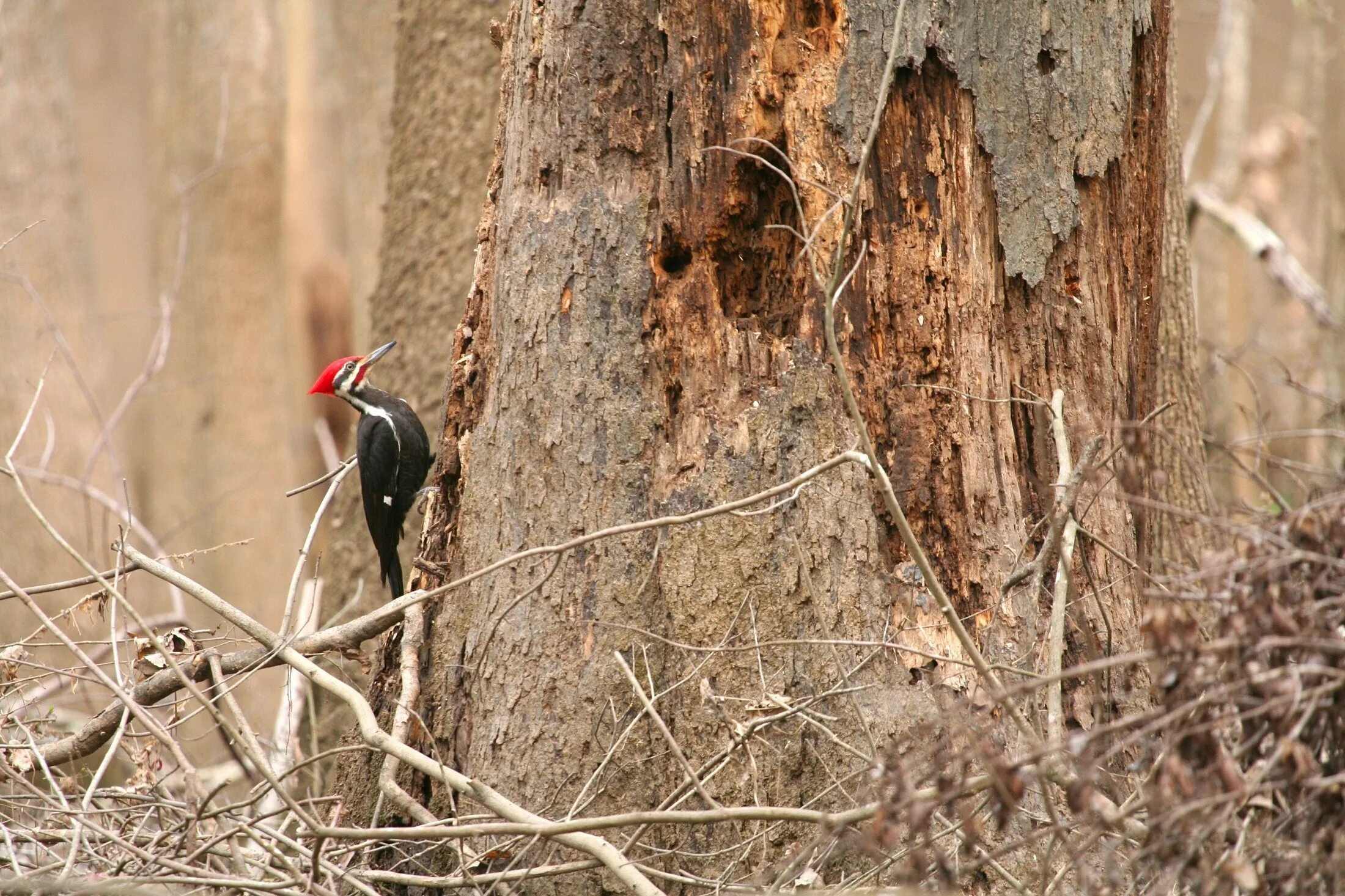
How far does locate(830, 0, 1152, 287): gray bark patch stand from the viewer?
2.76 metres

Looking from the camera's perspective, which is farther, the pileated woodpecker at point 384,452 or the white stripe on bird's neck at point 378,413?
the white stripe on bird's neck at point 378,413

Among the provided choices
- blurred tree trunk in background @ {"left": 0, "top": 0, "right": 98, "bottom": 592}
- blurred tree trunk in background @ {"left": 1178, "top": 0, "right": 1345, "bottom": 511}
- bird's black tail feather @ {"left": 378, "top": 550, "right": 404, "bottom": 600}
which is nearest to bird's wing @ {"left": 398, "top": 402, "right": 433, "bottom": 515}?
bird's black tail feather @ {"left": 378, "top": 550, "right": 404, "bottom": 600}

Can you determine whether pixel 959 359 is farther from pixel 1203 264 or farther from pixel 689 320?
pixel 1203 264

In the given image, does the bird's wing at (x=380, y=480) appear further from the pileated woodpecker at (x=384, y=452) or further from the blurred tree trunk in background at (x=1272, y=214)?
the blurred tree trunk in background at (x=1272, y=214)

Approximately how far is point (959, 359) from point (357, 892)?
5.64 ft

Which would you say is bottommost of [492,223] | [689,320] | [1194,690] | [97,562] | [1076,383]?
[97,562]

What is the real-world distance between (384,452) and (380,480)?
147 mm

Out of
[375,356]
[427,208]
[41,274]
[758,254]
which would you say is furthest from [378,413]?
[41,274]

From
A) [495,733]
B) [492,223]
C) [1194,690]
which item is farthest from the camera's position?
[492,223]

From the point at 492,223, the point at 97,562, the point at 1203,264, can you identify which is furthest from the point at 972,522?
the point at 1203,264

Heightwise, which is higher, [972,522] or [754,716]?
[972,522]

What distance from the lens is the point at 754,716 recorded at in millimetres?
2670

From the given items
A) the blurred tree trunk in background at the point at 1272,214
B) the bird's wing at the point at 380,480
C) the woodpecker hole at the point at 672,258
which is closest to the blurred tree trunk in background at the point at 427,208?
the bird's wing at the point at 380,480

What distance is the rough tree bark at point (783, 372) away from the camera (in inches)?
108
